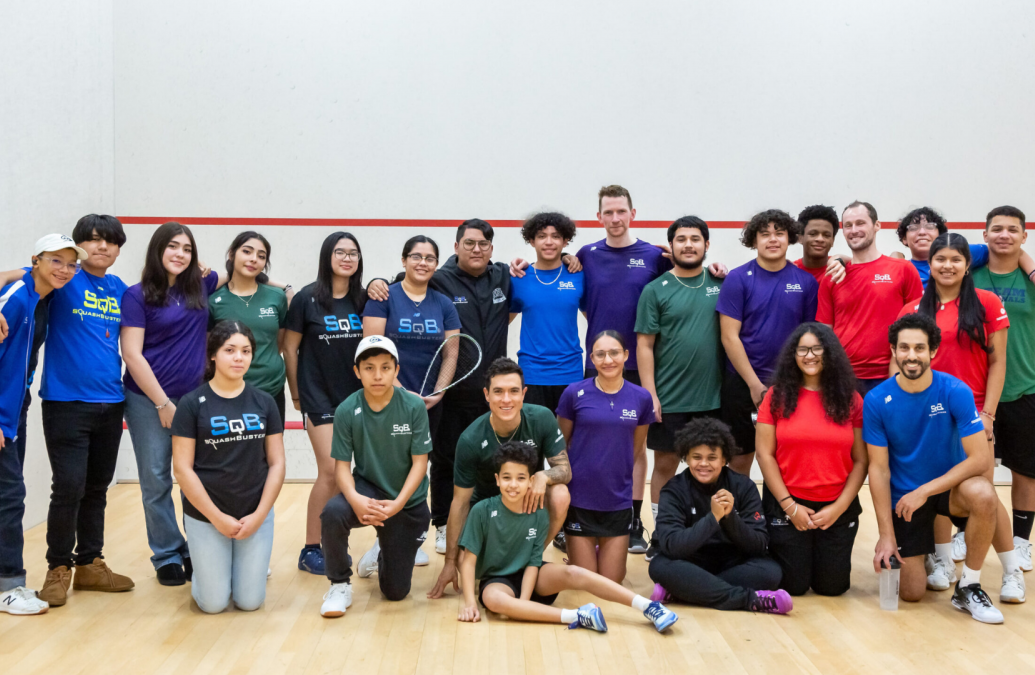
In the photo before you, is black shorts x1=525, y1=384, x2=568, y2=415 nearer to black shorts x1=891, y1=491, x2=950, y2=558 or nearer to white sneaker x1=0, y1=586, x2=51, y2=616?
black shorts x1=891, y1=491, x2=950, y2=558

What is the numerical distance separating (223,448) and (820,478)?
2337mm

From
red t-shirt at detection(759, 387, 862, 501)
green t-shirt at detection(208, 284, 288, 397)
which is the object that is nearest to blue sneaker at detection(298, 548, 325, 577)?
green t-shirt at detection(208, 284, 288, 397)

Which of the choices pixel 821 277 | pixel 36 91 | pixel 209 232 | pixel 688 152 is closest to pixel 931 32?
pixel 688 152

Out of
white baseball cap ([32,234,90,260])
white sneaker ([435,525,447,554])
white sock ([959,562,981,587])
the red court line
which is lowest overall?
white sneaker ([435,525,447,554])

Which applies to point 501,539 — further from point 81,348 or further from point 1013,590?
point 1013,590

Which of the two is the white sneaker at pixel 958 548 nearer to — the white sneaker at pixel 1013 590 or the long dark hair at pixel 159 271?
the white sneaker at pixel 1013 590

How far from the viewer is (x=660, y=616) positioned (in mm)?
2840

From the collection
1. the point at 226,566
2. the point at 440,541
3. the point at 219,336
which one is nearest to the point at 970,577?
the point at 440,541

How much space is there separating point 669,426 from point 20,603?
270cm

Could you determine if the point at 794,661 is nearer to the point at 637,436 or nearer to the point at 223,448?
the point at 637,436

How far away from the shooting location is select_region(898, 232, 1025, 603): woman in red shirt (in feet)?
10.9

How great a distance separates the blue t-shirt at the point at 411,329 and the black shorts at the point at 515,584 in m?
0.97

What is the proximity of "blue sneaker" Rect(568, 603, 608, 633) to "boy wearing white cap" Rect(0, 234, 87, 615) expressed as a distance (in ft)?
6.44

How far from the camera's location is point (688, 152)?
559 cm
